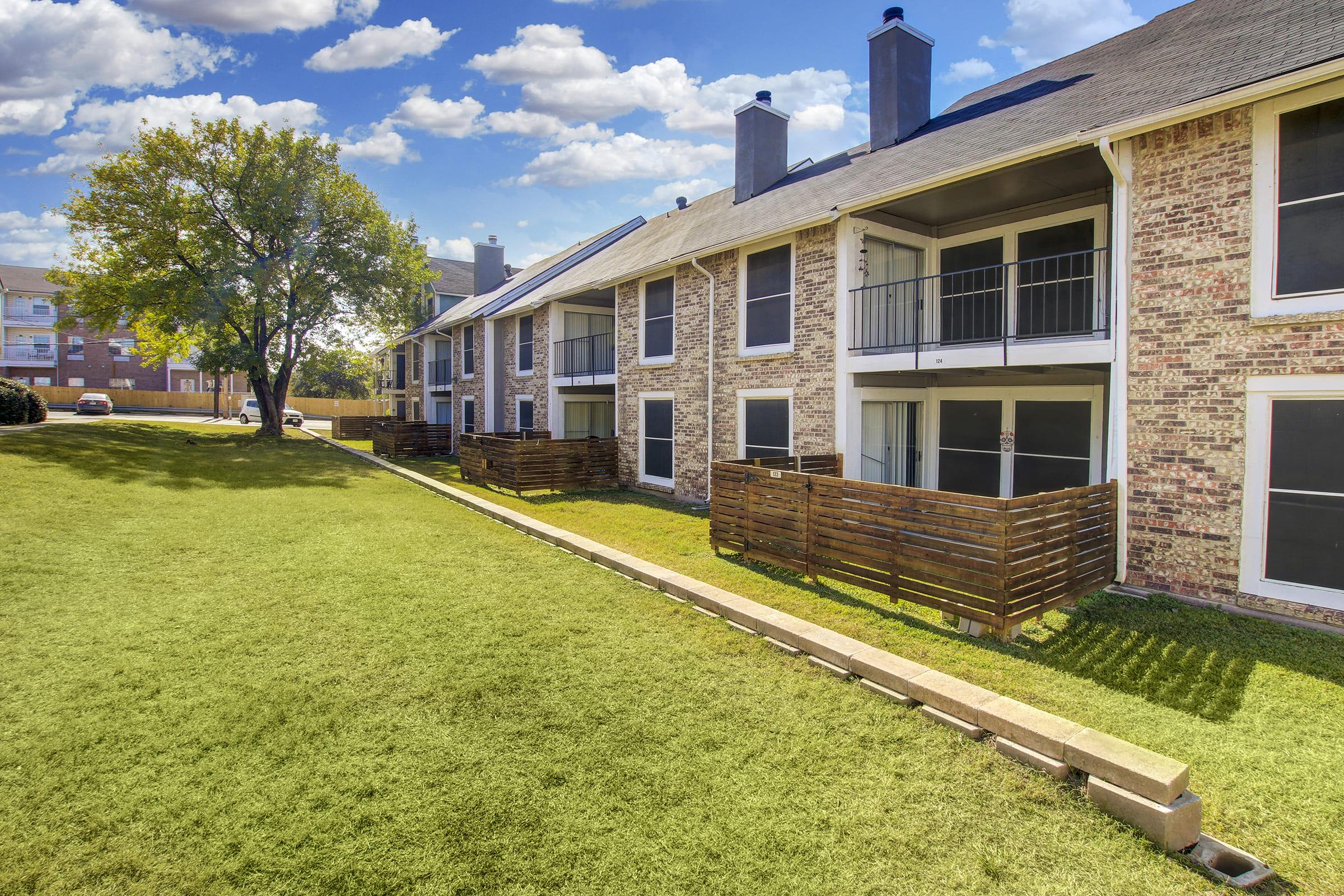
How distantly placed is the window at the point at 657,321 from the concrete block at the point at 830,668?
31.9 feet

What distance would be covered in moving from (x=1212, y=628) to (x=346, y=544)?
1021 centimetres

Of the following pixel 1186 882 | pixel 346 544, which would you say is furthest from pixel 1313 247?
pixel 346 544

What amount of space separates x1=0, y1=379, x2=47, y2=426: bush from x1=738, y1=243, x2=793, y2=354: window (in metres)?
24.4

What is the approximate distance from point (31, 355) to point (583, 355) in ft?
183

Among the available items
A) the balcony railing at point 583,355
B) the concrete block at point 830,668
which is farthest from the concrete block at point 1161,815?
the balcony railing at point 583,355

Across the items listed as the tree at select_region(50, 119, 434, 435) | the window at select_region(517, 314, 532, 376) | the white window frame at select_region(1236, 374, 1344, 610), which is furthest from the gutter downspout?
the tree at select_region(50, 119, 434, 435)

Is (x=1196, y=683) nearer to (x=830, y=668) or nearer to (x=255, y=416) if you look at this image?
(x=830, y=668)

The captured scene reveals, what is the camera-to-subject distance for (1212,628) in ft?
18.8

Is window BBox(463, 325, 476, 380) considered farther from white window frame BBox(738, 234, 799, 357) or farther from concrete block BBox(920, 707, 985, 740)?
concrete block BBox(920, 707, 985, 740)

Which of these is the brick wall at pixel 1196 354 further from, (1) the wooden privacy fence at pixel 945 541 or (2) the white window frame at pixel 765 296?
(2) the white window frame at pixel 765 296

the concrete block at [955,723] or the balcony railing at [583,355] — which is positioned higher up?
the balcony railing at [583,355]

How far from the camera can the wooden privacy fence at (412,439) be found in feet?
78.9

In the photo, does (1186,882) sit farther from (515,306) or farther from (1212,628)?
(515,306)

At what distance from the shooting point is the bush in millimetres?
20344
